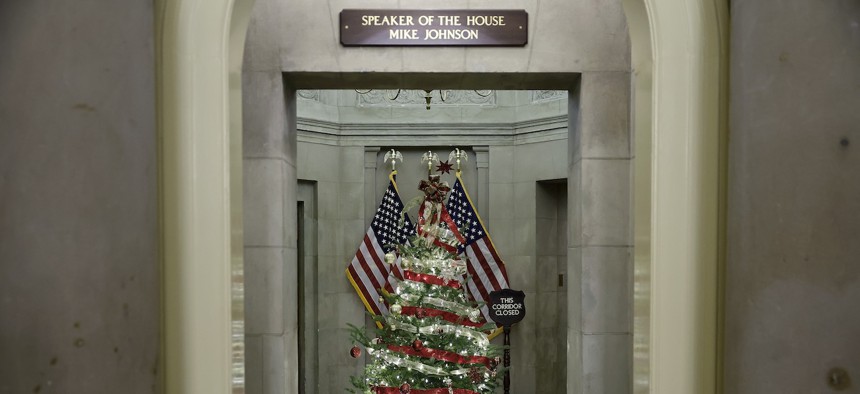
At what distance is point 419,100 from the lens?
999 centimetres

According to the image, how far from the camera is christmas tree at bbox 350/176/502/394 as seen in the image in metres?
6.66

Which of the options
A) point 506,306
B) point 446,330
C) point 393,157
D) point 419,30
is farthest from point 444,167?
point 419,30

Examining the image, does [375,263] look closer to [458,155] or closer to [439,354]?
[458,155]

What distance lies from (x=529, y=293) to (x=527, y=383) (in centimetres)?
124

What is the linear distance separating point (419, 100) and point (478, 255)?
92.1 inches

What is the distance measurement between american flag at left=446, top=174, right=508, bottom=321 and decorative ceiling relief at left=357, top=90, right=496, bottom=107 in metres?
1.37

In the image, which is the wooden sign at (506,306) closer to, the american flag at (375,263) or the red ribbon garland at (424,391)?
the red ribbon garland at (424,391)
